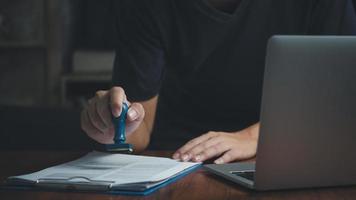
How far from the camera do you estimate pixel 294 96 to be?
94 cm

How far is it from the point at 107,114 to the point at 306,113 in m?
0.38

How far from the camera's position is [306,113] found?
0.95 metres

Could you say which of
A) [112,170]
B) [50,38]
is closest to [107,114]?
[112,170]

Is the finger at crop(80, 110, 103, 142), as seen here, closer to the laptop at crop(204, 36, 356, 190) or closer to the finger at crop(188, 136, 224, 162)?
the finger at crop(188, 136, 224, 162)

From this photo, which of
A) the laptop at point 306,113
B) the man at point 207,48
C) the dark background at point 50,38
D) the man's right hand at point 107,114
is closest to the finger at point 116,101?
the man's right hand at point 107,114

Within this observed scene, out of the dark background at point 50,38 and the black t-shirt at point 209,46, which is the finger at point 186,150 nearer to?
the black t-shirt at point 209,46

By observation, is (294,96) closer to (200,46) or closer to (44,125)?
(200,46)

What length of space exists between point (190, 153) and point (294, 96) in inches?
13.5

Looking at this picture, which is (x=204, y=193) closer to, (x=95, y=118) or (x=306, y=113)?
(x=306, y=113)

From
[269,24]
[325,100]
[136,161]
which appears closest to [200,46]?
[269,24]

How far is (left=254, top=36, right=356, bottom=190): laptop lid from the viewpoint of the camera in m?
0.92

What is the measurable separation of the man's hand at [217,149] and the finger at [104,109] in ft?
0.47

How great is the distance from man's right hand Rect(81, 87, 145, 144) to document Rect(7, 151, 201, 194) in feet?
0.18

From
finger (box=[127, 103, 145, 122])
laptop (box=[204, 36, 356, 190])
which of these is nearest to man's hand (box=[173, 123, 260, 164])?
finger (box=[127, 103, 145, 122])
